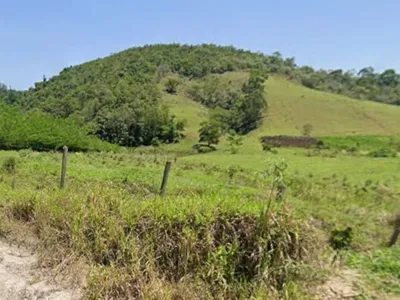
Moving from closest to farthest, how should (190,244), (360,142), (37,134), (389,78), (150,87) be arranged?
(190,244) < (37,134) < (360,142) < (150,87) < (389,78)

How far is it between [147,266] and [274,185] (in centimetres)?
195

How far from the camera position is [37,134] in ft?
151

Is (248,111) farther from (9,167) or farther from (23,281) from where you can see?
(23,281)

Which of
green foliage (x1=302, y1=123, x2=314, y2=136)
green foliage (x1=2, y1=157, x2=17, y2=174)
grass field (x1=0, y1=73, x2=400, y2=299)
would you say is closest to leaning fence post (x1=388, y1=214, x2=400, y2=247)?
grass field (x1=0, y1=73, x2=400, y2=299)

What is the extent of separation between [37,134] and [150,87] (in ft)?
160

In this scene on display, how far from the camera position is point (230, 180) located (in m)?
24.5

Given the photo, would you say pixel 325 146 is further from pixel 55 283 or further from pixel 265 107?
pixel 55 283

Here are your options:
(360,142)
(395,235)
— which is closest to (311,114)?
(360,142)

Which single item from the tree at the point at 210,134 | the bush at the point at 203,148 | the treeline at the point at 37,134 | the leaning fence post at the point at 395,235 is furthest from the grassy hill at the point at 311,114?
the leaning fence post at the point at 395,235

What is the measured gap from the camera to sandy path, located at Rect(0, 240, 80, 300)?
5.08 m

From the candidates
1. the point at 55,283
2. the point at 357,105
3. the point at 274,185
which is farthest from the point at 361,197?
the point at 357,105

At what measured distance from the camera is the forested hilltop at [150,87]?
241 ft

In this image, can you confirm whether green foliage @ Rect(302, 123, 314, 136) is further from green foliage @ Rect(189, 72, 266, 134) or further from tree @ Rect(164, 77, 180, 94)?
tree @ Rect(164, 77, 180, 94)

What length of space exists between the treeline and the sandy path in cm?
4105
